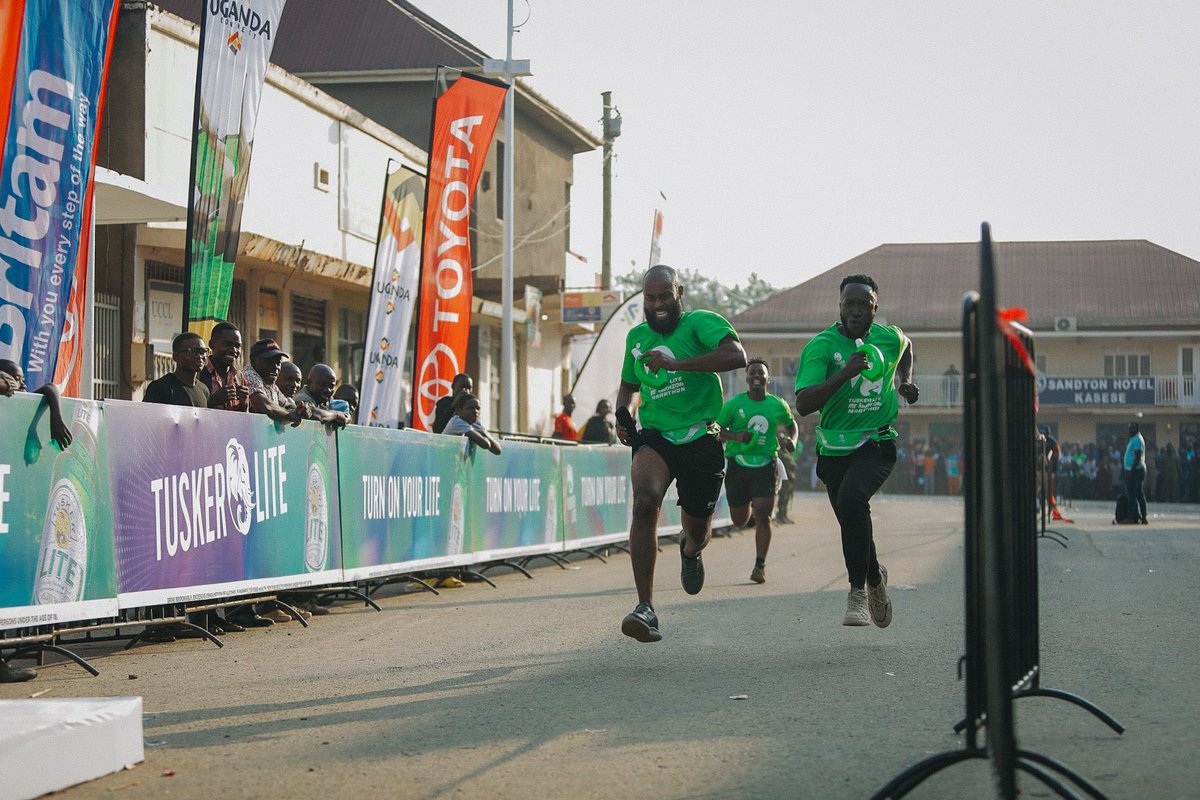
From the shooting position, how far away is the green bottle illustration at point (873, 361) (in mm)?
8375

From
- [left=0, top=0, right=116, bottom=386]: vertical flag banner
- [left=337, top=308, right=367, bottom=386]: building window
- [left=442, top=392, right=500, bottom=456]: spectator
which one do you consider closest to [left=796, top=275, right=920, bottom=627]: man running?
[left=0, top=0, right=116, bottom=386]: vertical flag banner

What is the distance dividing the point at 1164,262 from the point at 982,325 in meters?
A: 61.5

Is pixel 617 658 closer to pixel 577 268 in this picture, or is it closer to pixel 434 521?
pixel 434 521

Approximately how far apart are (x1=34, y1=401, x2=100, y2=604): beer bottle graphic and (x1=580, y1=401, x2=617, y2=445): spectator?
47.7ft

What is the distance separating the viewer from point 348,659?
834 centimetres

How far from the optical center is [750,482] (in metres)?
14.1

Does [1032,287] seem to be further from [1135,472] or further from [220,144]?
[220,144]

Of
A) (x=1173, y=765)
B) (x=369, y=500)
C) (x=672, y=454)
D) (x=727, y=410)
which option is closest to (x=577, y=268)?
(x=727, y=410)

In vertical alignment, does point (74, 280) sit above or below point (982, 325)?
above

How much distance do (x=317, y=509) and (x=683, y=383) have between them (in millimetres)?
3614

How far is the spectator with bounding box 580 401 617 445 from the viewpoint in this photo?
22688 millimetres

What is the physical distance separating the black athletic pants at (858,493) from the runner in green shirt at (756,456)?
458 centimetres

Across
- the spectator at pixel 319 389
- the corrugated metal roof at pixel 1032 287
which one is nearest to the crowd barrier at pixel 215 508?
the spectator at pixel 319 389

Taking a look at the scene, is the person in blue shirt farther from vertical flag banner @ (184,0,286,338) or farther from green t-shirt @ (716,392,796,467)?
vertical flag banner @ (184,0,286,338)
